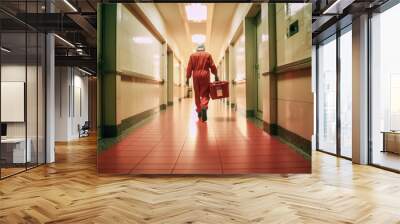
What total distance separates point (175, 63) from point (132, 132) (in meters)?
1.07

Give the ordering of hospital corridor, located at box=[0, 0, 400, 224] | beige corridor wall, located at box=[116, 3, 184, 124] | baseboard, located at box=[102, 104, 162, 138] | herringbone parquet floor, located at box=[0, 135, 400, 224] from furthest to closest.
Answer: beige corridor wall, located at box=[116, 3, 184, 124], baseboard, located at box=[102, 104, 162, 138], hospital corridor, located at box=[0, 0, 400, 224], herringbone parquet floor, located at box=[0, 135, 400, 224]

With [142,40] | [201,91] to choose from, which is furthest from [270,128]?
[142,40]

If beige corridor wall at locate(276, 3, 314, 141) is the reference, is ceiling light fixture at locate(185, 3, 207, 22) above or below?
above

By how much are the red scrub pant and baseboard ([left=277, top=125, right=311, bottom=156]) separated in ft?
3.48

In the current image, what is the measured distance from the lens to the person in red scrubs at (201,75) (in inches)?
196

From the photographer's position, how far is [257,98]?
5.81m

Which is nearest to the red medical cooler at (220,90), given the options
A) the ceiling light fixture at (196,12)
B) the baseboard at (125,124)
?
the ceiling light fixture at (196,12)

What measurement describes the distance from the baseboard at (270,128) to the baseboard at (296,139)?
0.06m

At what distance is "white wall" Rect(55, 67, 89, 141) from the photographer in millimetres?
15133

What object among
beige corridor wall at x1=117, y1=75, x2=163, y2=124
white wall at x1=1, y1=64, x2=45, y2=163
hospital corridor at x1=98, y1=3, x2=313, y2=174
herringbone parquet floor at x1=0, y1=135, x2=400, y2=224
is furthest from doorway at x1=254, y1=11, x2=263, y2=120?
white wall at x1=1, y1=64, x2=45, y2=163

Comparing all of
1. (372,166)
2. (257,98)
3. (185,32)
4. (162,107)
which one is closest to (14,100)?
(162,107)

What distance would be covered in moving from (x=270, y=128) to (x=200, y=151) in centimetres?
93

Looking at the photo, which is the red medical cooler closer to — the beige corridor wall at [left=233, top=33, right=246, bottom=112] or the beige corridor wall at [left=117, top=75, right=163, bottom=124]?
the beige corridor wall at [left=233, top=33, right=246, bottom=112]

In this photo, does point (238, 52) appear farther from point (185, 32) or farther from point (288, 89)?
point (288, 89)
